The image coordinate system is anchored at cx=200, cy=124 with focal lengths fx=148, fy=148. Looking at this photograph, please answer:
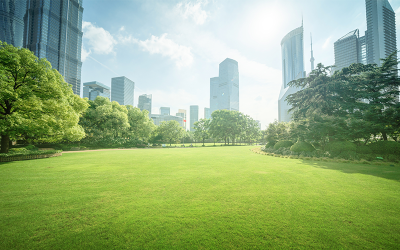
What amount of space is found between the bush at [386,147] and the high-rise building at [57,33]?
131467 mm

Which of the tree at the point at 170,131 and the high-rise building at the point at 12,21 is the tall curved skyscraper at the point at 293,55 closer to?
the tree at the point at 170,131

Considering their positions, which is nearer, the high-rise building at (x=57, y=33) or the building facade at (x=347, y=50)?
the building facade at (x=347, y=50)

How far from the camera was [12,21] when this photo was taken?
103062 millimetres

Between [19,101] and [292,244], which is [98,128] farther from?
[292,244]

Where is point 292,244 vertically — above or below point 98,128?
below

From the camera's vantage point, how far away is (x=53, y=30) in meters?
118

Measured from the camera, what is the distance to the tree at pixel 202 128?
48.9 meters

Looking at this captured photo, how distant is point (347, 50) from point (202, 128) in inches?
4336

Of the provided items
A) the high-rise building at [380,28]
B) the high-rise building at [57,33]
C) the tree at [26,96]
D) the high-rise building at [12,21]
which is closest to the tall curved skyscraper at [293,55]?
the high-rise building at [380,28]

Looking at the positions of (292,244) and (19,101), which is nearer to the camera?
(292,244)

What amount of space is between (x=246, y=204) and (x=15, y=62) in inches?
780

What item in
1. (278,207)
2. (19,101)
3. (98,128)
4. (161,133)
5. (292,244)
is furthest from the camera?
(161,133)

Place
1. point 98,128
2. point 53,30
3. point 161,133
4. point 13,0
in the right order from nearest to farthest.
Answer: point 98,128, point 161,133, point 13,0, point 53,30

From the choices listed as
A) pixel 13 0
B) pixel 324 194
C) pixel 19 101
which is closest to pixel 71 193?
pixel 324 194
